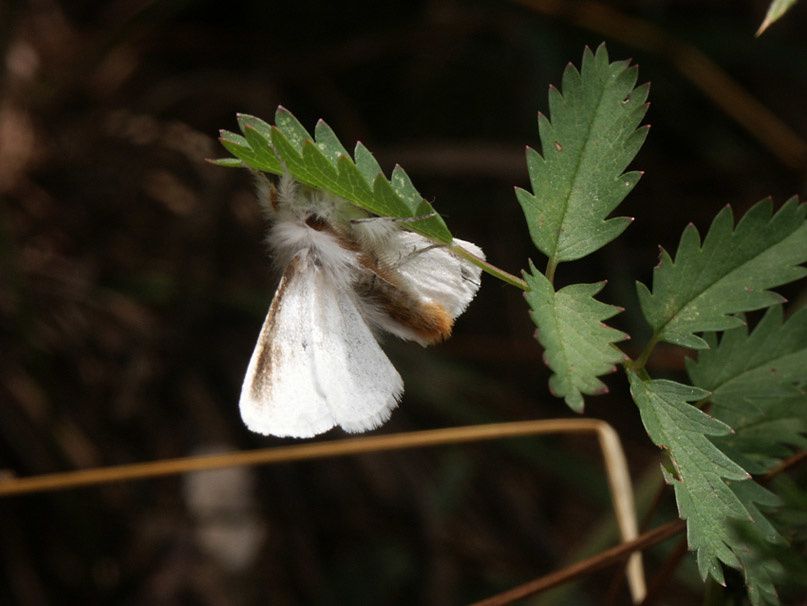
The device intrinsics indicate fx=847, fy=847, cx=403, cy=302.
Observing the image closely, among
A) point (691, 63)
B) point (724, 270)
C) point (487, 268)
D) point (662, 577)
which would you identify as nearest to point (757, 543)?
point (662, 577)

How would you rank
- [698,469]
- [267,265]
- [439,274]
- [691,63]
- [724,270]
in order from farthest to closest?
[691,63]
[267,265]
[439,274]
[724,270]
[698,469]

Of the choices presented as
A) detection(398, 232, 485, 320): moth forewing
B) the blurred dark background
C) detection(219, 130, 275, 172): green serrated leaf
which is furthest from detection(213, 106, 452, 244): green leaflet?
the blurred dark background

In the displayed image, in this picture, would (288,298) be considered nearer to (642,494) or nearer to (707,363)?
(707,363)

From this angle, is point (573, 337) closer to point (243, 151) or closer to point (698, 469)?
point (698, 469)

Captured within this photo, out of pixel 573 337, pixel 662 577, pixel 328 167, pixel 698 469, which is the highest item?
pixel 328 167

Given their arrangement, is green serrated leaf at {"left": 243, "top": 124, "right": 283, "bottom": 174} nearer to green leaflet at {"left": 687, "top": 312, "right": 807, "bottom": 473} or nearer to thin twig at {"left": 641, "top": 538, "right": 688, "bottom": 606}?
green leaflet at {"left": 687, "top": 312, "right": 807, "bottom": 473}

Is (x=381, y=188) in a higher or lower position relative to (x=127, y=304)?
lower

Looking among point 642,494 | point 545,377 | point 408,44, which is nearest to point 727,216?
point 642,494
